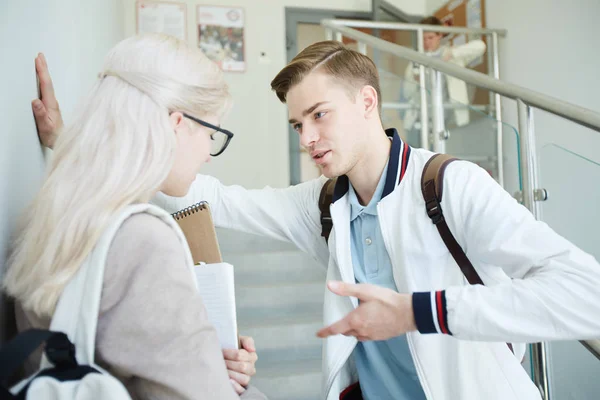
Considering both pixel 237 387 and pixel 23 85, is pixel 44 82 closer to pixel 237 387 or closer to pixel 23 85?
pixel 23 85

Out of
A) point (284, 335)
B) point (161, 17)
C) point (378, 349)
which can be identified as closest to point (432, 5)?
point (161, 17)

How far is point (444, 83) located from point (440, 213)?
208 cm

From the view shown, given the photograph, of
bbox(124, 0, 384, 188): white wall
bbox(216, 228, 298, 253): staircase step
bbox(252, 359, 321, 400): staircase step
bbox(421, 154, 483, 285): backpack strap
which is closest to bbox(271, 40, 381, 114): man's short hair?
bbox(421, 154, 483, 285): backpack strap

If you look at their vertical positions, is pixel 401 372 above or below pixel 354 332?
below

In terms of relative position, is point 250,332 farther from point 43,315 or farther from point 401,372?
point 43,315

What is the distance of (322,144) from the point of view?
1.43 metres

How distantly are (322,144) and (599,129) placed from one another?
32.1 inches

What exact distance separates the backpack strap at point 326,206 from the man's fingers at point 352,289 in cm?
49

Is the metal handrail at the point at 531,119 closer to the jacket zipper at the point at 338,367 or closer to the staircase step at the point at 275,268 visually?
the jacket zipper at the point at 338,367

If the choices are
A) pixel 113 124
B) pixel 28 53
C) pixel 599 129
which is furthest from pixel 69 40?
pixel 599 129

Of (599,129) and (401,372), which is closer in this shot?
(401,372)

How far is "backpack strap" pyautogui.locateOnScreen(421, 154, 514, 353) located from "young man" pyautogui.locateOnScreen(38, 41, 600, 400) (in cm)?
2

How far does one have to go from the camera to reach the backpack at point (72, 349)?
22.7 inches

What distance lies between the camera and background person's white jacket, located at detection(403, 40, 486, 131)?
9.41 ft
